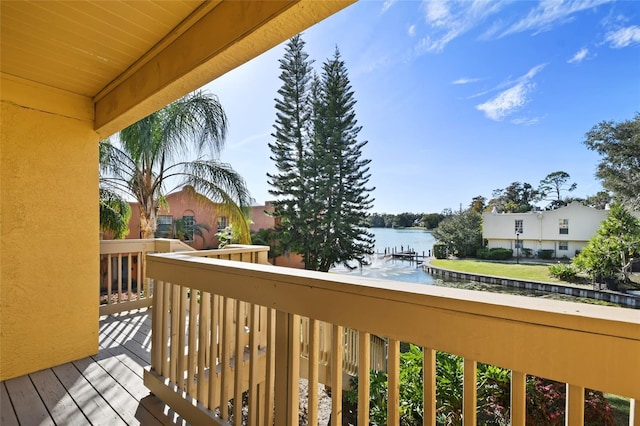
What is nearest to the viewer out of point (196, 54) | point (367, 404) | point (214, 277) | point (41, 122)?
point (367, 404)

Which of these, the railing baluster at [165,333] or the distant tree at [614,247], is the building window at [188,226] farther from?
the distant tree at [614,247]

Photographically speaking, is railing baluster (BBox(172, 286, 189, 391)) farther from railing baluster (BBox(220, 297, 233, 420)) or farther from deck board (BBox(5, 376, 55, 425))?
deck board (BBox(5, 376, 55, 425))

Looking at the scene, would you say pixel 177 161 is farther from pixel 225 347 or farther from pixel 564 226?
pixel 564 226

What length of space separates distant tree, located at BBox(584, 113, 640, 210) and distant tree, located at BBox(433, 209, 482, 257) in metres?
5.37

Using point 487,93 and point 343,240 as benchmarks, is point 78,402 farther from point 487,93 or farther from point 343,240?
point 487,93

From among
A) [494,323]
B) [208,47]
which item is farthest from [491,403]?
[208,47]

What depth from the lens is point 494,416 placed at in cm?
252

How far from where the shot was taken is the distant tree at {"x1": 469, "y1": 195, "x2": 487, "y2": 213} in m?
16.8

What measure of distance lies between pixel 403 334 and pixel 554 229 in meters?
12.3

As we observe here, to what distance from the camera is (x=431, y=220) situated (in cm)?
1691

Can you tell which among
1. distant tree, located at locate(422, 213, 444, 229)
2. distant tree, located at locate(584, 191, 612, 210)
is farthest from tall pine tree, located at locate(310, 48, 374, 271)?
distant tree, located at locate(584, 191, 612, 210)

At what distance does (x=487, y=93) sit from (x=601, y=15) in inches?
238

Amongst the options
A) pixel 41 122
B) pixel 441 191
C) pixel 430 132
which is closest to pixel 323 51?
pixel 430 132

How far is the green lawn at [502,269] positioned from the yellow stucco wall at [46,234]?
1154 cm
